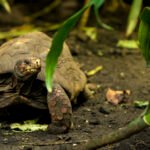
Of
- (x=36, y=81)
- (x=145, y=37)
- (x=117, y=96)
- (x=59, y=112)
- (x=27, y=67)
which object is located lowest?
(x=117, y=96)

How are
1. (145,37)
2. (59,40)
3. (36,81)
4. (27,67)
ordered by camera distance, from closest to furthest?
(59,40) → (145,37) → (27,67) → (36,81)

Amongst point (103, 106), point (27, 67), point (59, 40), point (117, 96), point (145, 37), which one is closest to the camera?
point (59, 40)

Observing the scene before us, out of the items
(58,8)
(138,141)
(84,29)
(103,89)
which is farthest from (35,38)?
(58,8)

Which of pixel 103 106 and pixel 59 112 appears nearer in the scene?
pixel 59 112

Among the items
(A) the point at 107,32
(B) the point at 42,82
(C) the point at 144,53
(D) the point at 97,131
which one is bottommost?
(A) the point at 107,32

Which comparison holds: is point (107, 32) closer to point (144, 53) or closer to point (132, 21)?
point (132, 21)

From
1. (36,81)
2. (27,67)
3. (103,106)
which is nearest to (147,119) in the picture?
(27,67)

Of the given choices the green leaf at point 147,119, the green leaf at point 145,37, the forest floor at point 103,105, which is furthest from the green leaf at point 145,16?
the forest floor at point 103,105

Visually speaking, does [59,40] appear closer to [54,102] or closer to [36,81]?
[54,102]
